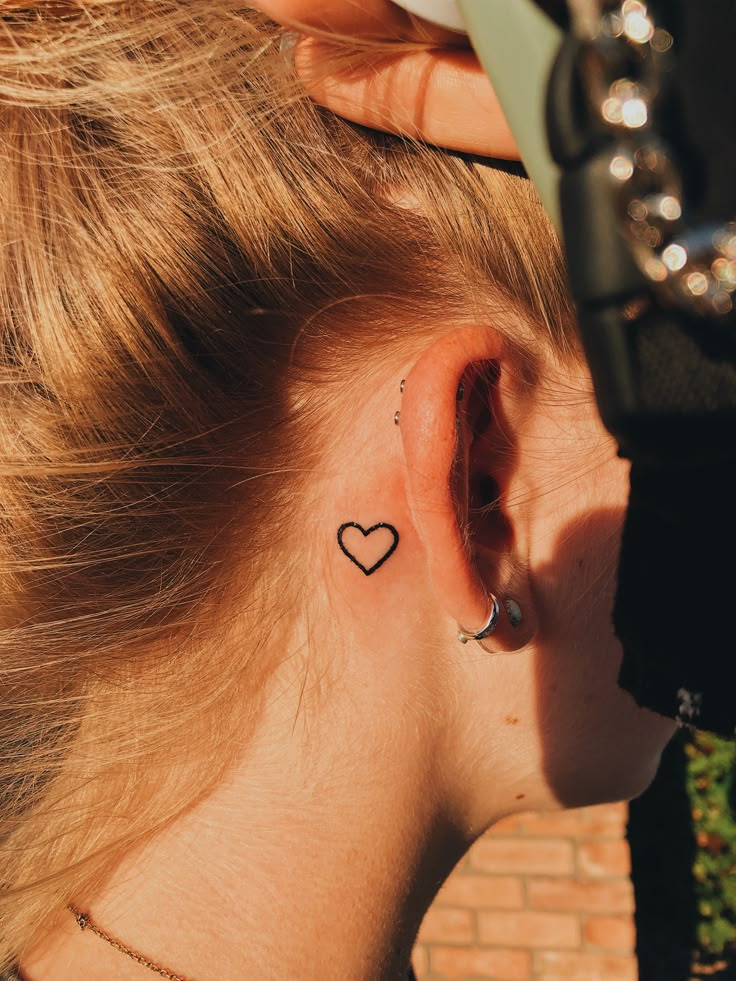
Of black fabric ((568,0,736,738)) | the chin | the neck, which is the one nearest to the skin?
the neck

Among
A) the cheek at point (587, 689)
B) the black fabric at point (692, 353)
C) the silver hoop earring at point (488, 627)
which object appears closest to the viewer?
the black fabric at point (692, 353)

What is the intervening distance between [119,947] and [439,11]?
1.16 meters

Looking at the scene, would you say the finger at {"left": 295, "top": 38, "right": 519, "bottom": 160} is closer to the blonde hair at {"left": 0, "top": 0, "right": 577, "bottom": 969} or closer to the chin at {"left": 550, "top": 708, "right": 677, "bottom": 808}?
the blonde hair at {"left": 0, "top": 0, "right": 577, "bottom": 969}

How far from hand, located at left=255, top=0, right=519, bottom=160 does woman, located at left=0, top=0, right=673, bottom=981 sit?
38 mm

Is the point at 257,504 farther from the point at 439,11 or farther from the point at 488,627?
the point at 439,11

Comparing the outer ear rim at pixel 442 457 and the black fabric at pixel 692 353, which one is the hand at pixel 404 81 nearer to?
the outer ear rim at pixel 442 457

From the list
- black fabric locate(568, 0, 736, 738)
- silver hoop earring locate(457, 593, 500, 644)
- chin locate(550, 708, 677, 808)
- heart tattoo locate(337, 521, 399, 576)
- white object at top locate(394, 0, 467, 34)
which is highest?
white object at top locate(394, 0, 467, 34)

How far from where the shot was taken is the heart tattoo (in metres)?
1.07

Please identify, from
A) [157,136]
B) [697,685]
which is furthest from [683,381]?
[157,136]

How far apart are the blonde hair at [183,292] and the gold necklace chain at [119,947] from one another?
1.15 ft

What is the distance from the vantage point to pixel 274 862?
3.73 feet

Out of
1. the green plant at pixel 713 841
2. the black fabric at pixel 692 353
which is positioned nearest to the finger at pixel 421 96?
the black fabric at pixel 692 353

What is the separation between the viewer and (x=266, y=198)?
0.96 m

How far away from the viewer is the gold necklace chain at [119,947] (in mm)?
1123
